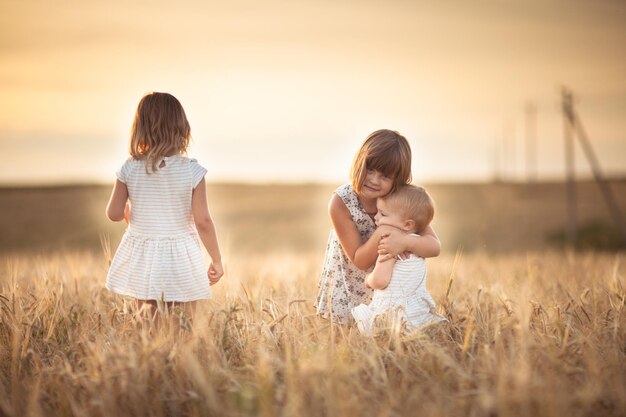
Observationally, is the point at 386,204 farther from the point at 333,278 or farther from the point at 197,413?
the point at 197,413

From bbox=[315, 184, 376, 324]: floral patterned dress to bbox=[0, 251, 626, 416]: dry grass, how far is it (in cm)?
37

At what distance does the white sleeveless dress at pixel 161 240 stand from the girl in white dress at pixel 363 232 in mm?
954

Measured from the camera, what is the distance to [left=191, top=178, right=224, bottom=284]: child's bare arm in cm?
427

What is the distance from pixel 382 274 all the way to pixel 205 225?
3.94ft

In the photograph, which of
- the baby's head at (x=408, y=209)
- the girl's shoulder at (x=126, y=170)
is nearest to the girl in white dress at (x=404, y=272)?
the baby's head at (x=408, y=209)

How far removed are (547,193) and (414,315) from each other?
47124 millimetres

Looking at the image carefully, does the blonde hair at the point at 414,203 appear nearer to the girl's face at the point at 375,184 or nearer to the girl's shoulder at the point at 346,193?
the girl's face at the point at 375,184

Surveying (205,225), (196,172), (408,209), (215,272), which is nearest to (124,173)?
(196,172)

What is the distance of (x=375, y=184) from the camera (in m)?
A: 4.27

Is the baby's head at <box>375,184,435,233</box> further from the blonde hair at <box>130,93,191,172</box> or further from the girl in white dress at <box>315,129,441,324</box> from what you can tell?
the blonde hair at <box>130,93,191,172</box>

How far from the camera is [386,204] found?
4238 millimetres

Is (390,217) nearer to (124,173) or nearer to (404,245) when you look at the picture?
(404,245)

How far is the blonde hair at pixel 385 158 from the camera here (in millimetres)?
4207

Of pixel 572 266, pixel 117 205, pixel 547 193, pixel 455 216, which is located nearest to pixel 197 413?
pixel 117 205
